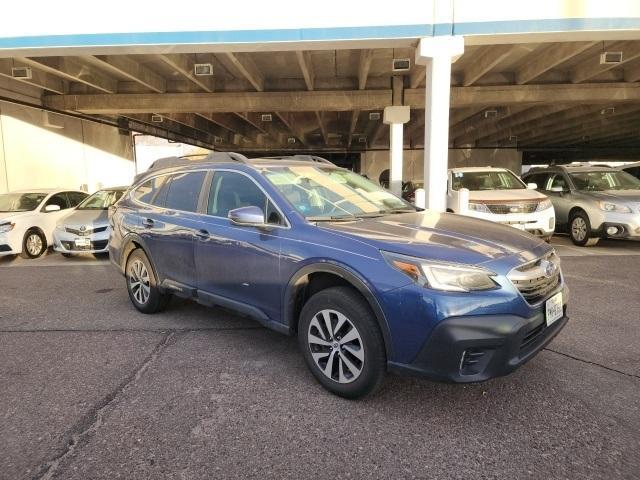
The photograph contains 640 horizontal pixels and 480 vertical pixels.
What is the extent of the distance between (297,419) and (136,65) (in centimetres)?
1182

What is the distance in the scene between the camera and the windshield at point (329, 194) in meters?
3.55

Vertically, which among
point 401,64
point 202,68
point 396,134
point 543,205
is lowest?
point 543,205

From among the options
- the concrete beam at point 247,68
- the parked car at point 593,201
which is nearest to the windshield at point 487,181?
the parked car at point 593,201

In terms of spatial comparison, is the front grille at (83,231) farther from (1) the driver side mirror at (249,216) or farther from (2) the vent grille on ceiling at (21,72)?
(1) the driver side mirror at (249,216)

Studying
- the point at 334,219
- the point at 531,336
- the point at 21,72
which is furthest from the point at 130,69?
the point at 531,336

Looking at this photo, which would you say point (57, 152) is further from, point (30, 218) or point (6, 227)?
point (6, 227)

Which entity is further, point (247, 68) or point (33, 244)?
point (247, 68)

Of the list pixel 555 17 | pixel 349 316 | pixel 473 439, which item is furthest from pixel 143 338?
pixel 555 17

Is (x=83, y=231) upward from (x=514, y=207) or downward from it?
downward

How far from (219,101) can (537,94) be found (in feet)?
32.3

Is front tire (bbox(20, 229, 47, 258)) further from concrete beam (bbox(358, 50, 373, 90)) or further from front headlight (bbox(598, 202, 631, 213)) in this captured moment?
front headlight (bbox(598, 202, 631, 213))

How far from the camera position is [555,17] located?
721 cm

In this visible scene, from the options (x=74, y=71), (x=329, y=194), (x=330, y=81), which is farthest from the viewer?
(x=330, y=81)

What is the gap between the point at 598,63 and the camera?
11.7 metres
